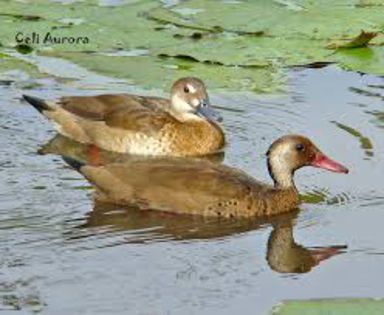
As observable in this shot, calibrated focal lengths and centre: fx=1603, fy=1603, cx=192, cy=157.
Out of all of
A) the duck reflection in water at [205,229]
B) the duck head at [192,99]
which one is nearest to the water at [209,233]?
the duck reflection in water at [205,229]

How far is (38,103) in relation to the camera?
49.3ft


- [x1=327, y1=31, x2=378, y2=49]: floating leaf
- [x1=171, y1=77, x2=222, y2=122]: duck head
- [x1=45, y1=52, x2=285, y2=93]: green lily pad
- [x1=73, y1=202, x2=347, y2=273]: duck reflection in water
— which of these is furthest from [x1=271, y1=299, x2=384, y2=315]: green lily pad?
[x1=327, y1=31, x2=378, y2=49]: floating leaf

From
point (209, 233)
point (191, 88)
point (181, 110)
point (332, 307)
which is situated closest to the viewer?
point (332, 307)

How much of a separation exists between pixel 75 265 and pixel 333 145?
13.2ft

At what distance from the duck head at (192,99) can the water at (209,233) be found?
37cm

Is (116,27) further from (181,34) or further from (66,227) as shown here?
(66,227)

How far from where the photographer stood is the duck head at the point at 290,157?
517 inches

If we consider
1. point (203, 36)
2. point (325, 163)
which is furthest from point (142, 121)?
point (325, 163)

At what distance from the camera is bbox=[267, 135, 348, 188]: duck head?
43.1 ft

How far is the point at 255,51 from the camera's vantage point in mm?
16422

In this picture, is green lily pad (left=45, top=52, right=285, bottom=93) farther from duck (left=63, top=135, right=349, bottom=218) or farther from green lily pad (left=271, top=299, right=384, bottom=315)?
green lily pad (left=271, top=299, right=384, bottom=315)

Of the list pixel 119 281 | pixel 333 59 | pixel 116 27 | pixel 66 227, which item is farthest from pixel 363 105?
pixel 119 281

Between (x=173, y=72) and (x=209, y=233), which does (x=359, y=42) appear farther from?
(x=209, y=233)

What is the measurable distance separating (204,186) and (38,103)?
2862 millimetres
